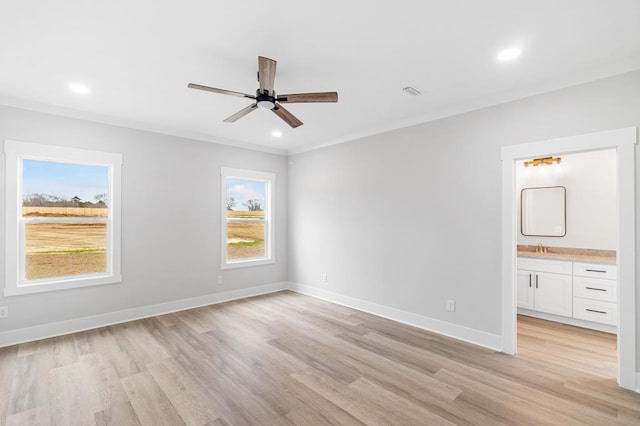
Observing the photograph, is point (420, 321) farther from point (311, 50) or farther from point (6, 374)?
point (6, 374)

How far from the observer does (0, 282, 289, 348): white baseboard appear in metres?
3.47

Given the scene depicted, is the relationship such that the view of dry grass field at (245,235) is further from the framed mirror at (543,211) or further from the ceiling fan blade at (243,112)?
the framed mirror at (543,211)

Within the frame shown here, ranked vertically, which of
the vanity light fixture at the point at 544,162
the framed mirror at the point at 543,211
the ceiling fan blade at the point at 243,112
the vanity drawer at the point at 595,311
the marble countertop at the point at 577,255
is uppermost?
the ceiling fan blade at the point at 243,112

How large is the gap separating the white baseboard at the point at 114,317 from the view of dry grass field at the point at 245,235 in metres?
0.67

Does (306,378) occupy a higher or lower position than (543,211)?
lower

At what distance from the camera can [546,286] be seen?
423cm

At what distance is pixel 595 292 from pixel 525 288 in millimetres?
768

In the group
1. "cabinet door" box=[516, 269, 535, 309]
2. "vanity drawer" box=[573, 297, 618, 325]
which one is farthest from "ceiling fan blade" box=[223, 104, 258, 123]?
"vanity drawer" box=[573, 297, 618, 325]

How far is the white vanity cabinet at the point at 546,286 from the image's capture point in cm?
406

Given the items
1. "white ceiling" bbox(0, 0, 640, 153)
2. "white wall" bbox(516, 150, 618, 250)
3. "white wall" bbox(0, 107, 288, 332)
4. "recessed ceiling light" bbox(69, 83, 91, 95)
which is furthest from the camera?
"white wall" bbox(516, 150, 618, 250)

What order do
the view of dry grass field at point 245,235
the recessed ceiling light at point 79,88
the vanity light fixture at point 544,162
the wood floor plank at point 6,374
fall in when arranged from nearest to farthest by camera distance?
1. the wood floor plank at point 6,374
2. the recessed ceiling light at point 79,88
3. the vanity light fixture at point 544,162
4. the view of dry grass field at point 245,235

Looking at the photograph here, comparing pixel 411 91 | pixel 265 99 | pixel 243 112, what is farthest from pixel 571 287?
pixel 243 112

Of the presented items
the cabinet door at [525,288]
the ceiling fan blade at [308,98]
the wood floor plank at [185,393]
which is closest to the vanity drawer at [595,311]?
the cabinet door at [525,288]

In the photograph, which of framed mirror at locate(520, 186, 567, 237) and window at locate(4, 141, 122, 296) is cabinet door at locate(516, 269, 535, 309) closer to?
framed mirror at locate(520, 186, 567, 237)
